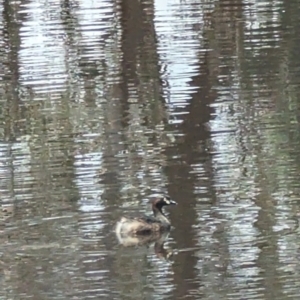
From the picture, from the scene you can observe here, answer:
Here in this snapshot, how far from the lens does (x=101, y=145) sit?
364 inches

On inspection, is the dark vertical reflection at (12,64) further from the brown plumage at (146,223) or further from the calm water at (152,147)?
the brown plumage at (146,223)

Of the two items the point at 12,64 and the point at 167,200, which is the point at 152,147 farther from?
the point at 12,64

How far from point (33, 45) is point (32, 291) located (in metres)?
7.13

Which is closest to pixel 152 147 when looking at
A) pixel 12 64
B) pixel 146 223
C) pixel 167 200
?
pixel 167 200

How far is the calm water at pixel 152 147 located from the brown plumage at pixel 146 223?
9 centimetres

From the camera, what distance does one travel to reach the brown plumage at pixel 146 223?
23.3 ft

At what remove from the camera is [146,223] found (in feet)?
23.8

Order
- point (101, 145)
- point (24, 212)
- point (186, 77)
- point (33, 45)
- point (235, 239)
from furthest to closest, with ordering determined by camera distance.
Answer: point (33, 45) → point (186, 77) → point (101, 145) → point (24, 212) → point (235, 239)

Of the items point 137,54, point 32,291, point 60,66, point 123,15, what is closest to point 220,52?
point 137,54

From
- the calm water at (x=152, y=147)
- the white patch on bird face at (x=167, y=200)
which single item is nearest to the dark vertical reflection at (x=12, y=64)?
the calm water at (x=152, y=147)

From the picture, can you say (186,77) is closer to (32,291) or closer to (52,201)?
(52,201)

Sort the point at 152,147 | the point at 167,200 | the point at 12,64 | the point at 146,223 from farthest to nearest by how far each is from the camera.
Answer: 1. the point at 12,64
2. the point at 152,147
3. the point at 167,200
4. the point at 146,223

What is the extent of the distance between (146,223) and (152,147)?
1931 mm

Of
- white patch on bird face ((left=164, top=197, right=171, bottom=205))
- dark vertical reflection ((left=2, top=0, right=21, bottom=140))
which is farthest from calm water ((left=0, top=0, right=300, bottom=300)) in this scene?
white patch on bird face ((left=164, top=197, right=171, bottom=205))
